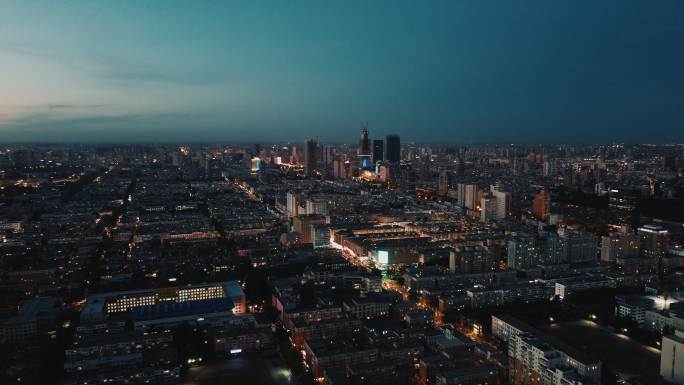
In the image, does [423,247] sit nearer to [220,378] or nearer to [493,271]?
[493,271]

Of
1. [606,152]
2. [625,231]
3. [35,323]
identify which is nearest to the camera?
[35,323]

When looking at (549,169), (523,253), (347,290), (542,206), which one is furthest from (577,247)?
(549,169)

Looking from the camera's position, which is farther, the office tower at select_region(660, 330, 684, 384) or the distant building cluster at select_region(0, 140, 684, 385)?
the distant building cluster at select_region(0, 140, 684, 385)

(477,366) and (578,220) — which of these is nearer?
(477,366)

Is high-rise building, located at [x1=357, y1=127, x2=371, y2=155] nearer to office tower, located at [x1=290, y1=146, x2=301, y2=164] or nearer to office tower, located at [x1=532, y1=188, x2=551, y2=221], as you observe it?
office tower, located at [x1=290, y1=146, x2=301, y2=164]

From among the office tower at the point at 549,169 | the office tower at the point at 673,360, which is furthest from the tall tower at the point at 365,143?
the office tower at the point at 673,360

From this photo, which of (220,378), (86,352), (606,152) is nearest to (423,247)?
(220,378)

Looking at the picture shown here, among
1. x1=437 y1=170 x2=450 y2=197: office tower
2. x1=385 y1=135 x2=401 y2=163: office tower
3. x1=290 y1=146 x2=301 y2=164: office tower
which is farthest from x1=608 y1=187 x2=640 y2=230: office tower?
x1=290 y1=146 x2=301 y2=164: office tower
